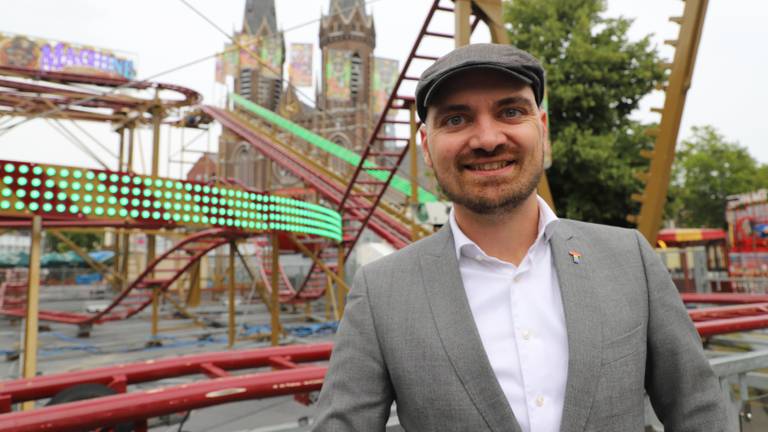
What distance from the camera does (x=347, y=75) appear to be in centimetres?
4881

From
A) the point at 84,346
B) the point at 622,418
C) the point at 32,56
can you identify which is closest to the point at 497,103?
the point at 622,418

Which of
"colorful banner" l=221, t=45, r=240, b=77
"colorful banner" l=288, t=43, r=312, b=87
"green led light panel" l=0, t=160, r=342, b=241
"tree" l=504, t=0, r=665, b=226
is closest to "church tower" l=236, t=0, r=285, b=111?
"colorful banner" l=221, t=45, r=240, b=77

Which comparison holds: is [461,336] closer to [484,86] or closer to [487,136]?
[487,136]

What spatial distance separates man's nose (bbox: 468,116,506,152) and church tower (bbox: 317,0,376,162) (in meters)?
45.1

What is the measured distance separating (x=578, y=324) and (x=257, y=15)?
81069 mm

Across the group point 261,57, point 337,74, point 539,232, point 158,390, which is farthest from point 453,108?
point 261,57

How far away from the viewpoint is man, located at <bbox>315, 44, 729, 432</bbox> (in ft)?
4.16

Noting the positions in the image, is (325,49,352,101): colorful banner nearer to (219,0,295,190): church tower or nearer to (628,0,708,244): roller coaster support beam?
(219,0,295,190): church tower

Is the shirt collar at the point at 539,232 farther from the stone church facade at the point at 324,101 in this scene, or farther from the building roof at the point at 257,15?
the building roof at the point at 257,15

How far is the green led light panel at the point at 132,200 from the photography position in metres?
6.19

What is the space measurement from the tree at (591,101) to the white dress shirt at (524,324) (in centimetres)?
1662

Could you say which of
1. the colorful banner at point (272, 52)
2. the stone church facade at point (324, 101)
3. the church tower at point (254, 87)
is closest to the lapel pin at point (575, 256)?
the stone church facade at point (324, 101)

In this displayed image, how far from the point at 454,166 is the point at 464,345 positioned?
1.62 ft

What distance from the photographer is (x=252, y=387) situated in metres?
2.08
